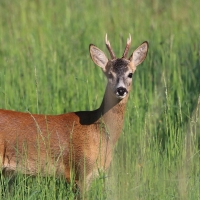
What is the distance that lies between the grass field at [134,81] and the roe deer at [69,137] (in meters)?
0.13

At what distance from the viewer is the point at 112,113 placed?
18.8ft

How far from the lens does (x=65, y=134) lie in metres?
5.67

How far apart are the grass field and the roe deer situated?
0.13 m

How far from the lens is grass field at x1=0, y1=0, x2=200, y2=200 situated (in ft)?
16.6

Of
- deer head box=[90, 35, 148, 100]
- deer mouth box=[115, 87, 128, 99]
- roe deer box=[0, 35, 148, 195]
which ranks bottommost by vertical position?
roe deer box=[0, 35, 148, 195]

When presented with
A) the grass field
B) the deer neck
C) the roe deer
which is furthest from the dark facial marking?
the grass field

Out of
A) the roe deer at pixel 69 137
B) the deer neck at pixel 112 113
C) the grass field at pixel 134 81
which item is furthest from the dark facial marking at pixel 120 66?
the grass field at pixel 134 81

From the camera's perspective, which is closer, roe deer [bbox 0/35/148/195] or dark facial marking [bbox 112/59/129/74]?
roe deer [bbox 0/35/148/195]

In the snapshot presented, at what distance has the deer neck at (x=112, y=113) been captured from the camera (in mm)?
5715

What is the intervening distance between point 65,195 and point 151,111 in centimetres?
193

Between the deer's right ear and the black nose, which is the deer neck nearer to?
the black nose

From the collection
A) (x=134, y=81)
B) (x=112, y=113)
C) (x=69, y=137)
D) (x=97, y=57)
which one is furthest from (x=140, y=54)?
(x=134, y=81)

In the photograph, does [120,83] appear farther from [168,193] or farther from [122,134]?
[168,193]

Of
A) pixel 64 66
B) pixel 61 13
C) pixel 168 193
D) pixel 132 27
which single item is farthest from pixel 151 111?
pixel 61 13
